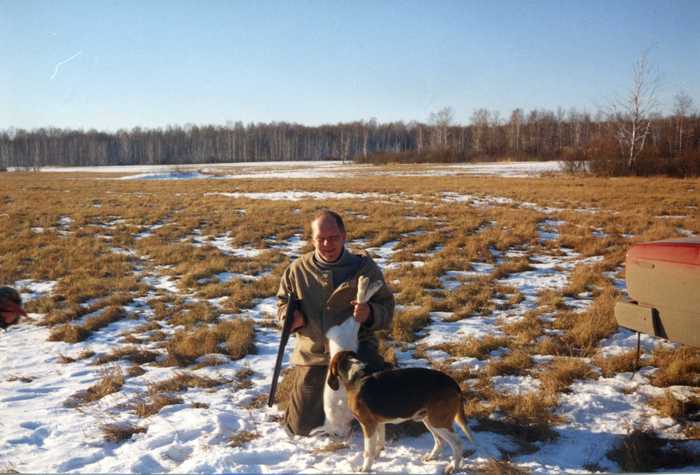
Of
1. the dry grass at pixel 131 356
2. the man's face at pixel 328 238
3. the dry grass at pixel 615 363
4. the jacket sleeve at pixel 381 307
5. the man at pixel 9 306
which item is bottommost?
the dry grass at pixel 131 356

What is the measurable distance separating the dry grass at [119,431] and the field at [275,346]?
0.02m

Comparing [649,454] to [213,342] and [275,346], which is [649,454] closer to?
[275,346]

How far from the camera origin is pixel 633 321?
440 centimetres

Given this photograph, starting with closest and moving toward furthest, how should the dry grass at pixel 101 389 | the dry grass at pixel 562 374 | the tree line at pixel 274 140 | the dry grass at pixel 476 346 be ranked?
the dry grass at pixel 562 374 < the dry grass at pixel 101 389 < the dry grass at pixel 476 346 < the tree line at pixel 274 140

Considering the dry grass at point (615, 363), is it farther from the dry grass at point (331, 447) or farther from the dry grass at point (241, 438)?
the dry grass at point (241, 438)

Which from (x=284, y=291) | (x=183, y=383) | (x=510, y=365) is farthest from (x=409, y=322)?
(x=183, y=383)

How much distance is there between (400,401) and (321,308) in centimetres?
108

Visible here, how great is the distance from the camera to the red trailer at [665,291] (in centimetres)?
383

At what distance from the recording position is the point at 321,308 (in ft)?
13.6

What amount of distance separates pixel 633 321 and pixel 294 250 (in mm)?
8325

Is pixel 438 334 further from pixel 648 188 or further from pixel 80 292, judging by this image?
pixel 648 188

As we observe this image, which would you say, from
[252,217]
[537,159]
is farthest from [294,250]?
[537,159]

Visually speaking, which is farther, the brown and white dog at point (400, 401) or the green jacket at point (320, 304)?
the green jacket at point (320, 304)

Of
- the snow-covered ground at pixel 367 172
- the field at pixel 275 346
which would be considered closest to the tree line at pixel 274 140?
the snow-covered ground at pixel 367 172
